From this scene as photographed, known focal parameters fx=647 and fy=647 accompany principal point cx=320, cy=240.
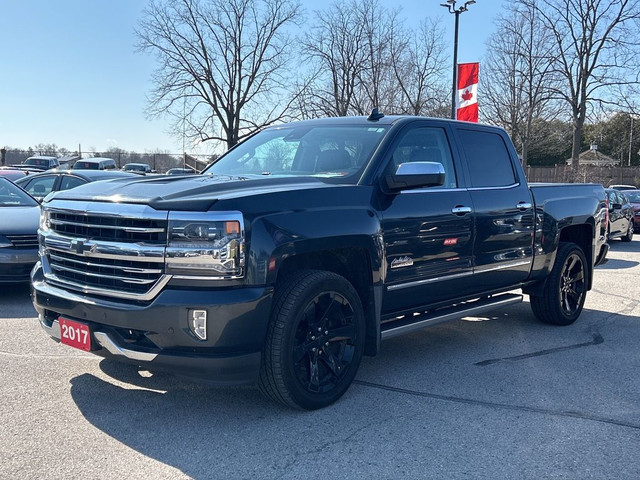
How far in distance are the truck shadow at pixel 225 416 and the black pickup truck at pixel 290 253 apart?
8.6 inches

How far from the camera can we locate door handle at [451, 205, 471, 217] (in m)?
5.28

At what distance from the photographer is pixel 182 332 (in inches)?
145

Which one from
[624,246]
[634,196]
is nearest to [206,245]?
[624,246]

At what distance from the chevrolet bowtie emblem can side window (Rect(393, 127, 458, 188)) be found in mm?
2324

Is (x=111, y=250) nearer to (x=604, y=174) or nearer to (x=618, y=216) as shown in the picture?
(x=618, y=216)

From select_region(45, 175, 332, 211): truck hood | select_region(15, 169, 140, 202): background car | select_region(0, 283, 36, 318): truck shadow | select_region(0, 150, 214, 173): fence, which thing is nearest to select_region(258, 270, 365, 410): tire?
select_region(45, 175, 332, 211): truck hood

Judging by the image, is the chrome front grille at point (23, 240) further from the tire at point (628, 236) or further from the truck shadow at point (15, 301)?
the tire at point (628, 236)

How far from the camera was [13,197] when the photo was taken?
29.5ft

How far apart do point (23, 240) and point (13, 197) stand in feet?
5.68

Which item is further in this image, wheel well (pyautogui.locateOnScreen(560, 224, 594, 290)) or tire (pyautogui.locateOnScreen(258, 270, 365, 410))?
wheel well (pyautogui.locateOnScreen(560, 224, 594, 290))

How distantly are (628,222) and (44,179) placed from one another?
15.0 metres

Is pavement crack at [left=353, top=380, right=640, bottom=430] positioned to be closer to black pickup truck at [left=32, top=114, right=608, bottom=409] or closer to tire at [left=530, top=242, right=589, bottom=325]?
black pickup truck at [left=32, top=114, right=608, bottom=409]

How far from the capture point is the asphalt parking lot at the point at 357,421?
137 inches

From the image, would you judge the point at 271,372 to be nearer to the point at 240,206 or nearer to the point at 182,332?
the point at 182,332
